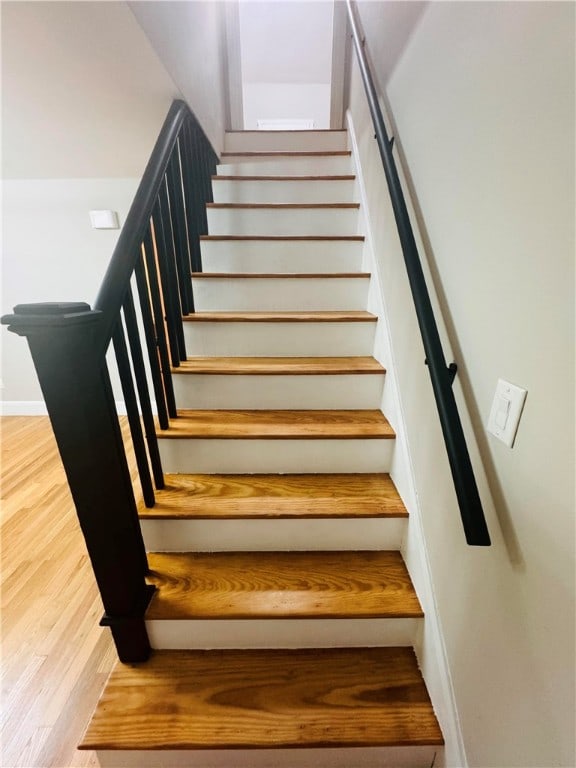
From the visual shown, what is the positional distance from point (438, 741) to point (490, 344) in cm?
104

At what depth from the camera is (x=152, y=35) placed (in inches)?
47.5

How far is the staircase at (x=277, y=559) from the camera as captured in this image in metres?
0.89

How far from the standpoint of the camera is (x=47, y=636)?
1.26 meters

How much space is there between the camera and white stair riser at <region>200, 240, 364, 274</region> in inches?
74.0

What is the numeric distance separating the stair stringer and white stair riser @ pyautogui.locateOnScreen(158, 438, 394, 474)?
0.10 meters

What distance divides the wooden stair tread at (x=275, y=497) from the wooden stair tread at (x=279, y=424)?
0.58ft

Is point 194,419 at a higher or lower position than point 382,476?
higher

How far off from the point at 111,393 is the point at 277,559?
79 cm

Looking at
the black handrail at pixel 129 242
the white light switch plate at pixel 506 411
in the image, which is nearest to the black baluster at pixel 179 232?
the black handrail at pixel 129 242

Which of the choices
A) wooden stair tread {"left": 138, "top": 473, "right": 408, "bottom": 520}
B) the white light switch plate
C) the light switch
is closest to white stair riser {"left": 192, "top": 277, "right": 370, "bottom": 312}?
wooden stair tread {"left": 138, "top": 473, "right": 408, "bottom": 520}

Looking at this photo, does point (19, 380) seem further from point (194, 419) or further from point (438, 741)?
point (438, 741)

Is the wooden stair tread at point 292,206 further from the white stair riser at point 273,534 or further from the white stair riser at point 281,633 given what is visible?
the white stair riser at point 281,633

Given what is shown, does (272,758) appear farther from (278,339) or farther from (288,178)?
(288,178)

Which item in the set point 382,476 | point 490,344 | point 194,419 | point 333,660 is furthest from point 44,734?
point 490,344
